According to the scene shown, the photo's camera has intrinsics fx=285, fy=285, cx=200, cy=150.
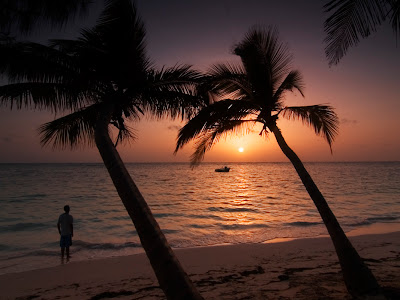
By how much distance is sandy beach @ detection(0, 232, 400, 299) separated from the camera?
626cm

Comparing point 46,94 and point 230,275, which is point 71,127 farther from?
point 230,275

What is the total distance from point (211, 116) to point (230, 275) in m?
4.34

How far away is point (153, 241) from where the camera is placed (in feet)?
11.9

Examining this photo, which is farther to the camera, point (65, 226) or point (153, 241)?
point (65, 226)

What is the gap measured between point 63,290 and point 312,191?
653 centimetres

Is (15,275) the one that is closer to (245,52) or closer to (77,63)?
(77,63)

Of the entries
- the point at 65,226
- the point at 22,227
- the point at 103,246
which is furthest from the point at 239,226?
the point at 22,227

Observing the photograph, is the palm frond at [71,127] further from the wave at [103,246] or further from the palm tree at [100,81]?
the wave at [103,246]

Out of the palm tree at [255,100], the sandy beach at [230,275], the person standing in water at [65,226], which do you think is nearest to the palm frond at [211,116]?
the palm tree at [255,100]

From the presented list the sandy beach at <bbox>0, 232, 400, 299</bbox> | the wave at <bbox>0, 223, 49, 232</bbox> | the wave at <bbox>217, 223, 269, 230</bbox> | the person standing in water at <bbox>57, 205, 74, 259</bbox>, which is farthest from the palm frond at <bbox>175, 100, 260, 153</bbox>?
the wave at <bbox>0, 223, 49, 232</bbox>

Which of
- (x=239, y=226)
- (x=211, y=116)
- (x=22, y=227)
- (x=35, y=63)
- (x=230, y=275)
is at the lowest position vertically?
(x=22, y=227)

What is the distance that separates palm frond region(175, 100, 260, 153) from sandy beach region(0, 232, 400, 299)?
354 cm

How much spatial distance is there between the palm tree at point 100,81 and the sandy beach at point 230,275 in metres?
3.79

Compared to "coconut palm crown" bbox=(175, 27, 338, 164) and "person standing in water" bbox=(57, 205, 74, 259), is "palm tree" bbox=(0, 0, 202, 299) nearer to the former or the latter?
"coconut palm crown" bbox=(175, 27, 338, 164)
